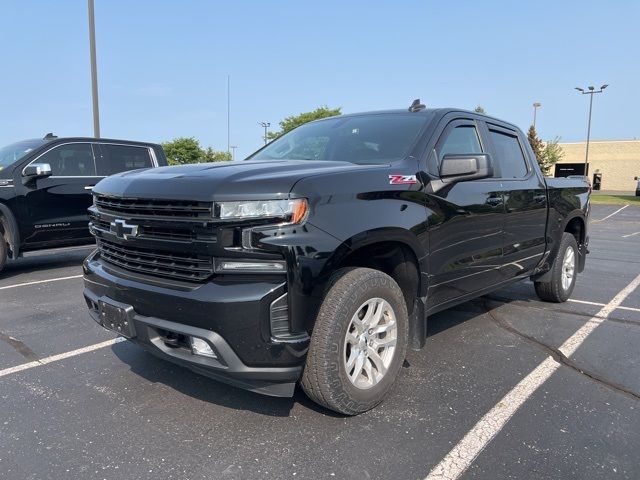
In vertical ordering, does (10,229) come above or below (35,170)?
below

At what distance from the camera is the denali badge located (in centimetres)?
285

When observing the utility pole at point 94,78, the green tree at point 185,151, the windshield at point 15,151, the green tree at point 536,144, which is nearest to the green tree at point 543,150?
the green tree at point 536,144

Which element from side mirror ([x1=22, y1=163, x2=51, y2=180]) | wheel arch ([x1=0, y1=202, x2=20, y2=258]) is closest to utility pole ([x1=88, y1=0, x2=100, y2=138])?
side mirror ([x1=22, y1=163, x2=51, y2=180])

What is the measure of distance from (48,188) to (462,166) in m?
6.31

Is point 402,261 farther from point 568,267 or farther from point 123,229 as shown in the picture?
point 568,267

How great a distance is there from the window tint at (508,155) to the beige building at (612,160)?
196 feet

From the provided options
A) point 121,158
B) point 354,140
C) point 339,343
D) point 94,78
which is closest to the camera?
point 339,343

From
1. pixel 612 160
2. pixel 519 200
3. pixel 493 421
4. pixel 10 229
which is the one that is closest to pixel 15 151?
pixel 10 229

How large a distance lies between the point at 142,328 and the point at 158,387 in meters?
0.81

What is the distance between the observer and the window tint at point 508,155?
4.57m

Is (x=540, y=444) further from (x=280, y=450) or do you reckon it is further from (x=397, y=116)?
(x=397, y=116)

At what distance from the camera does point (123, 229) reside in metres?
2.91

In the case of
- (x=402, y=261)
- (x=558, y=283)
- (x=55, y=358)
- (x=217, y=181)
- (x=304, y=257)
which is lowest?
(x=55, y=358)

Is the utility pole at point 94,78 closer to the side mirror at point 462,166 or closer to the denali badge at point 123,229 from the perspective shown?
the denali badge at point 123,229
